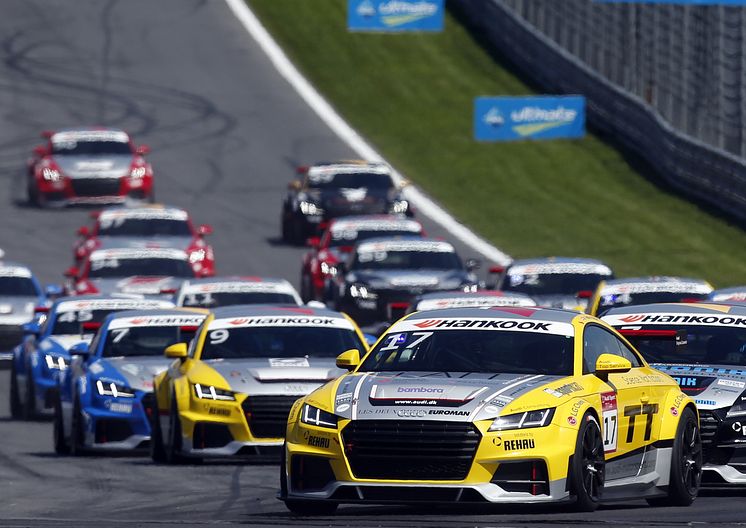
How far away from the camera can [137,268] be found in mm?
30000

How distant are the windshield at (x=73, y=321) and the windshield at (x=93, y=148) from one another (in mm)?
17957

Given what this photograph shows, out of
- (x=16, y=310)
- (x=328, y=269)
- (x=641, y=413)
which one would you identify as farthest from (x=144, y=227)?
(x=641, y=413)

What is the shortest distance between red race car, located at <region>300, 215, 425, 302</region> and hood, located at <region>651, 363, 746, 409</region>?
56.3 feet

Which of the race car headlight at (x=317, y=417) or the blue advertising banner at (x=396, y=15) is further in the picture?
the blue advertising banner at (x=396, y=15)

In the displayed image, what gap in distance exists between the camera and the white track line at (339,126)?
39031 millimetres

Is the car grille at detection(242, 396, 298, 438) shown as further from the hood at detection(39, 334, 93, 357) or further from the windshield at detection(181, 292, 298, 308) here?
the windshield at detection(181, 292, 298, 308)

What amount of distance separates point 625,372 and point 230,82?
136ft

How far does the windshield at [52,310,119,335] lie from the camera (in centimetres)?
2308

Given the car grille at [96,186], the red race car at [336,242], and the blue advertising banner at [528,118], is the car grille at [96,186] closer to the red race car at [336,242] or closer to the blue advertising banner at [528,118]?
the red race car at [336,242]

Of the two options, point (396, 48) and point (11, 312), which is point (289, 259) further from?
point (396, 48)

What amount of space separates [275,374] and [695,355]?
3303 mm

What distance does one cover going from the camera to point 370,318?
28516mm

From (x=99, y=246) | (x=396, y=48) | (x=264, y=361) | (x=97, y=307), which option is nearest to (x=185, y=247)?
(x=99, y=246)

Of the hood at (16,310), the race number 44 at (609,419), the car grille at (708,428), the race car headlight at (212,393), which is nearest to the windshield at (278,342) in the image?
the race car headlight at (212,393)
